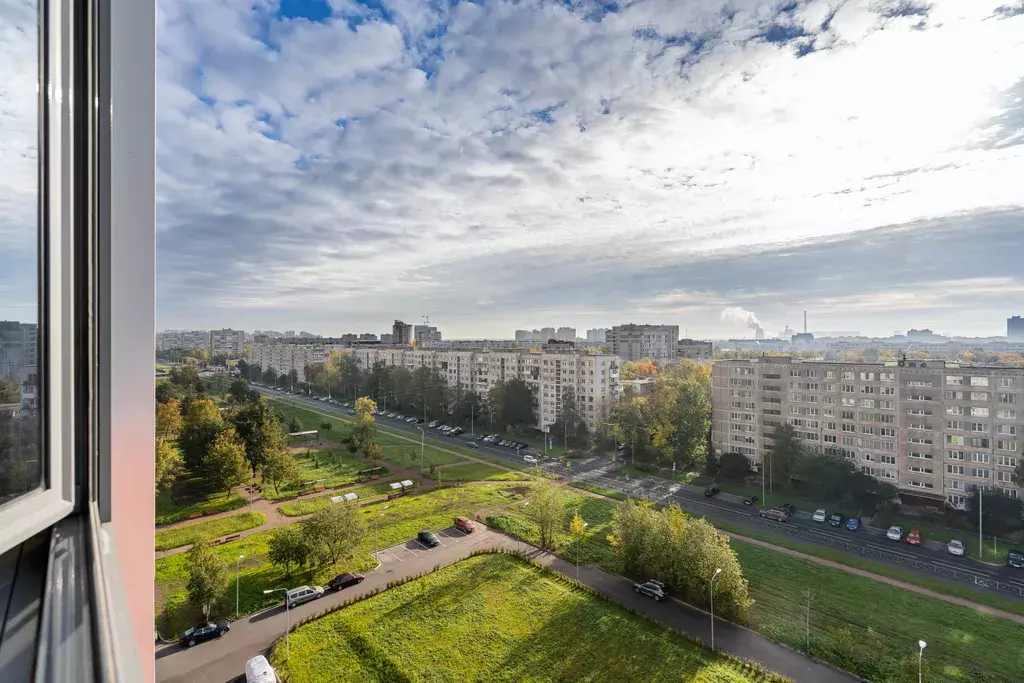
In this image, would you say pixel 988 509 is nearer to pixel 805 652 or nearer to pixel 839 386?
pixel 839 386

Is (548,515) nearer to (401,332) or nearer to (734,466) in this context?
(734,466)

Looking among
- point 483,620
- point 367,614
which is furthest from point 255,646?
point 483,620

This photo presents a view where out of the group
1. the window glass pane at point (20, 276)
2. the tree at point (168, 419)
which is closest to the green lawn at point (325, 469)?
the tree at point (168, 419)

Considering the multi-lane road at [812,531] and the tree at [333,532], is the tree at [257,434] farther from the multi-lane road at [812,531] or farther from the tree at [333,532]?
the multi-lane road at [812,531]

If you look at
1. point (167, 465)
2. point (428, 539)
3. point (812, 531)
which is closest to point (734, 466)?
point (812, 531)

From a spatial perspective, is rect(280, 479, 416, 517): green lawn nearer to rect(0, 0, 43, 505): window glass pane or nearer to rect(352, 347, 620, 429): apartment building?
rect(352, 347, 620, 429): apartment building

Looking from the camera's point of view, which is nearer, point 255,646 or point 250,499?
point 255,646
